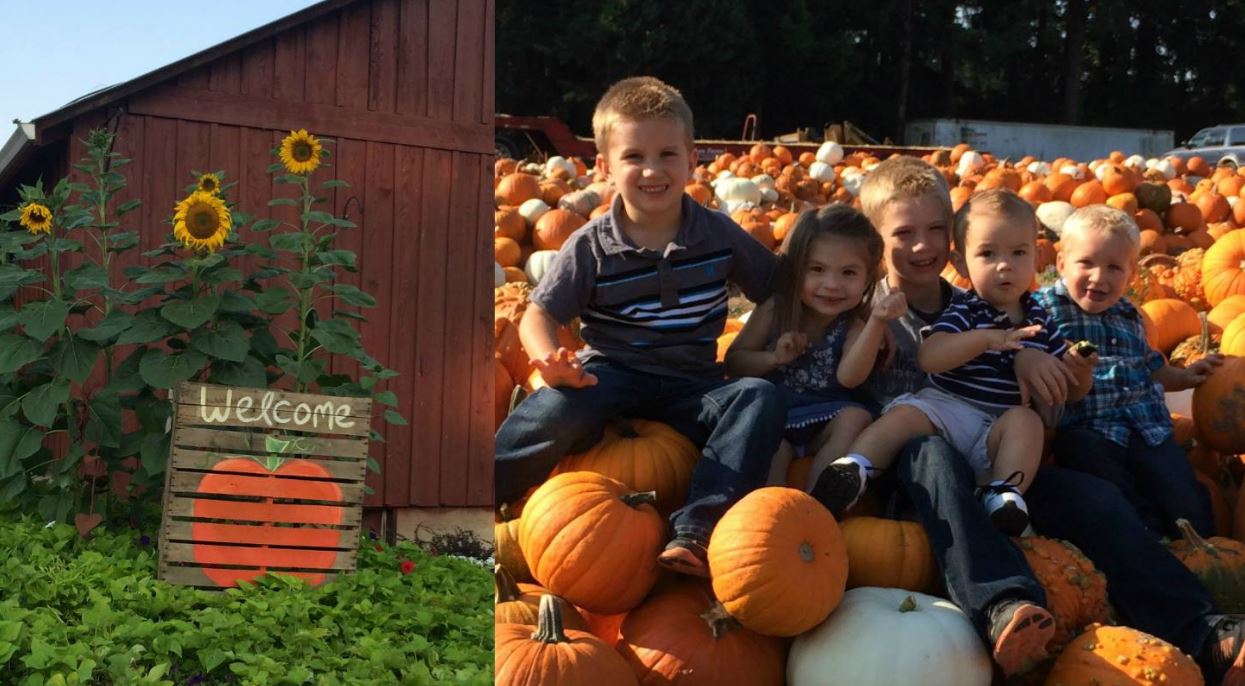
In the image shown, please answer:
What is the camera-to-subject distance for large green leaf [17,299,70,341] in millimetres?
2244

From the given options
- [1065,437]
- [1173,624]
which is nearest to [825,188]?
[1065,437]

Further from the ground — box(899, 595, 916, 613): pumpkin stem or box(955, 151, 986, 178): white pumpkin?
box(955, 151, 986, 178): white pumpkin

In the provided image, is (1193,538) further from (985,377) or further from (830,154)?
(830,154)

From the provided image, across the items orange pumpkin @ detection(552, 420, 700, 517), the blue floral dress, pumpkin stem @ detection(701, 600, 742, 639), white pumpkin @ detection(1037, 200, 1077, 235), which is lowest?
pumpkin stem @ detection(701, 600, 742, 639)

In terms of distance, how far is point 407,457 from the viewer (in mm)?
2250

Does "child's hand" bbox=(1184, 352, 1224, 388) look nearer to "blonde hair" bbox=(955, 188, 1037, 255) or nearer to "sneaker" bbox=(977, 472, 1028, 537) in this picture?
"blonde hair" bbox=(955, 188, 1037, 255)

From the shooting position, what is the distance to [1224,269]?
13.2 feet

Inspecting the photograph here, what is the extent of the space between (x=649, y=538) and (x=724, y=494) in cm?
13

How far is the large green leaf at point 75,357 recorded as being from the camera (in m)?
2.32

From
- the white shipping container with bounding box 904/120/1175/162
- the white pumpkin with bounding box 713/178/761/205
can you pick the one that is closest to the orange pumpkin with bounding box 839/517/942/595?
the white pumpkin with bounding box 713/178/761/205

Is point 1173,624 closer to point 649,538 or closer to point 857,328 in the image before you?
point 857,328

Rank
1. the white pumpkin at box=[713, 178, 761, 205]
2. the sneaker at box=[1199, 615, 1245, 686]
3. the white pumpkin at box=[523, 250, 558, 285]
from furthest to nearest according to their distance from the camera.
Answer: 1. the white pumpkin at box=[713, 178, 761, 205]
2. the white pumpkin at box=[523, 250, 558, 285]
3. the sneaker at box=[1199, 615, 1245, 686]

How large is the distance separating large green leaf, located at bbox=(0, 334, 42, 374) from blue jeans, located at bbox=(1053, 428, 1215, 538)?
201 centimetres

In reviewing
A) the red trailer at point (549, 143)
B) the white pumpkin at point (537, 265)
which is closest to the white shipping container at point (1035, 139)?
the red trailer at point (549, 143)
